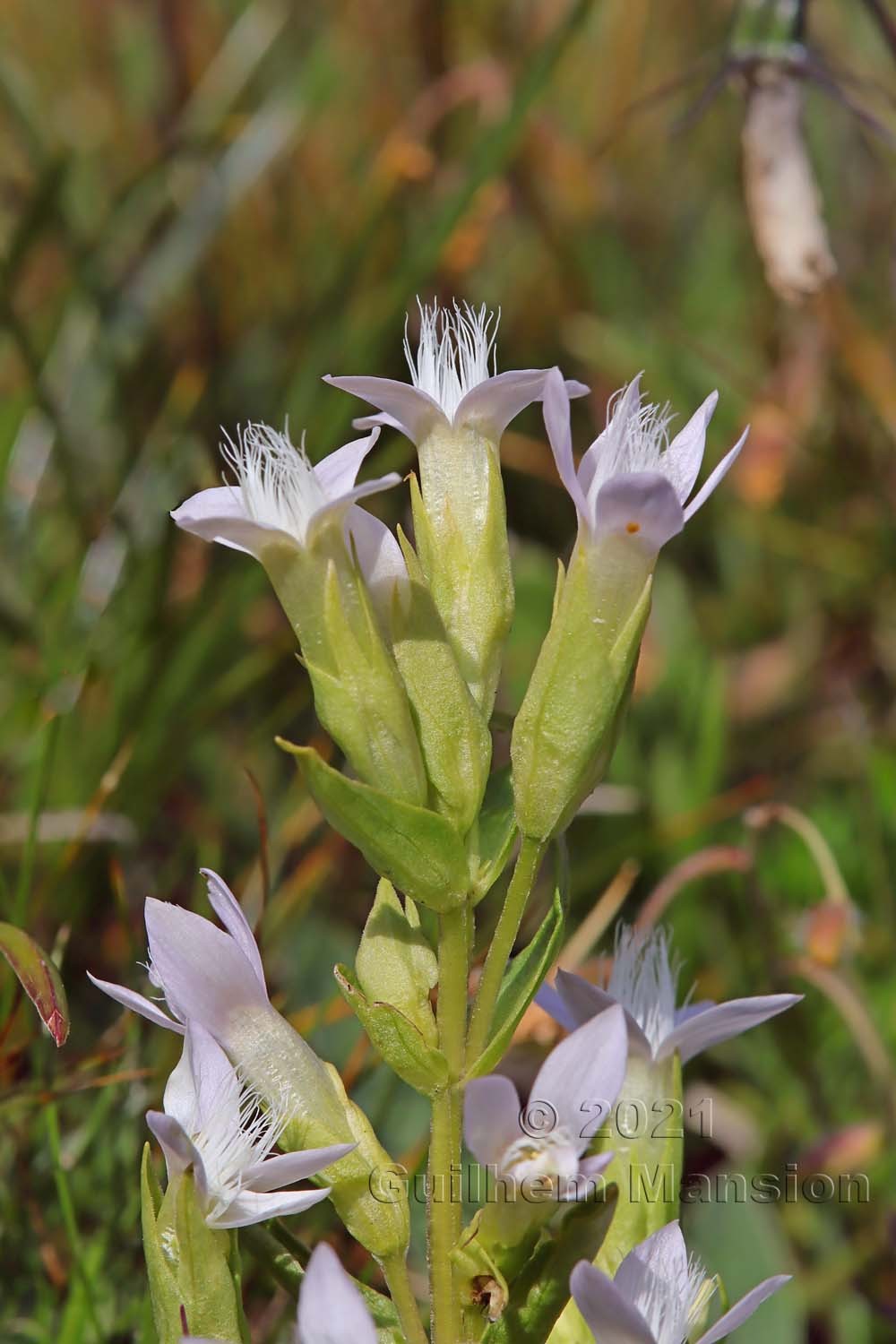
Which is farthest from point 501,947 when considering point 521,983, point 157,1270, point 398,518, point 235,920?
point 398,518

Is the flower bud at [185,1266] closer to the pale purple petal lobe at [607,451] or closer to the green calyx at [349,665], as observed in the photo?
the green calyx at [349,665]

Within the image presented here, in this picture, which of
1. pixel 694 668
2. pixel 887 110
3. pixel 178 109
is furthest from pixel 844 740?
pixel 178 109

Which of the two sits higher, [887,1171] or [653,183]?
[653,183]

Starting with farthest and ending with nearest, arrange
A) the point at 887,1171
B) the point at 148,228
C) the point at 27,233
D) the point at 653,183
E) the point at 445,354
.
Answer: the point at 653,183
the point at 148,228
the point at 27,233
the point at 887,1171
the point at 445,354

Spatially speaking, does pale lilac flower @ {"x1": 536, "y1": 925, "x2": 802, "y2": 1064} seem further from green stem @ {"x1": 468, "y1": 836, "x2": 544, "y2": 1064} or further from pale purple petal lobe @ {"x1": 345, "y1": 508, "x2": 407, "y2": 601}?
pale purple petal lobe @ {"x1": 345, "y1": 508, "x2": 407, "y2": 601}

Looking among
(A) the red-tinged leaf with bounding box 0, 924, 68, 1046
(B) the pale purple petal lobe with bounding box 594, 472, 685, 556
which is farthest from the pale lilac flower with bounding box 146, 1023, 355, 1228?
(B) the pale purple petal lobe with bounding box 594, 472, 685, 556

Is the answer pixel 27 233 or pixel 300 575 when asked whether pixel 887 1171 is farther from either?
pixel 27 233

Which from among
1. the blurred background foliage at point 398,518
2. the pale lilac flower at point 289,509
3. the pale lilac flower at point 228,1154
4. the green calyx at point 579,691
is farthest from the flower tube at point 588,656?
the blurred background foliage at point 398,518
